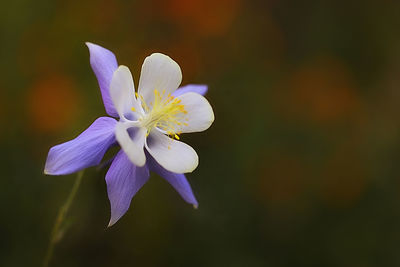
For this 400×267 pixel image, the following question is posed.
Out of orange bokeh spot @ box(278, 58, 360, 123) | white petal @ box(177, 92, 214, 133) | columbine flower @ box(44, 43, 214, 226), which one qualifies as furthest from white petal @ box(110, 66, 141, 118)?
orange bokeh spot @ box(278, 58, 360, 123)

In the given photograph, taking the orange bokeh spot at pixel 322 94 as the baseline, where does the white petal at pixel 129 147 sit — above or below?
above

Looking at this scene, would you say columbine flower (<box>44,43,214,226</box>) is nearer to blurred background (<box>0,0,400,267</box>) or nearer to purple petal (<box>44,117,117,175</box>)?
purple petal (<box>44,117,117,175</box>)

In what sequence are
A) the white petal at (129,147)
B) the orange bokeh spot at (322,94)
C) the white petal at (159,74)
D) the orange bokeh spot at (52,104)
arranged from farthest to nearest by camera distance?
the orange bokeh spot at (322,94) < the orange bokeh spot at (52,104) < the white petal at (159,74) < the white petal at (129,147)

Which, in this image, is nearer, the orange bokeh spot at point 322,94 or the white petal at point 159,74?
the white petal at point 159,74

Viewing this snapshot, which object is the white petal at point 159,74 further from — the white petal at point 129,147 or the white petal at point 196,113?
the white petal at point 129,147

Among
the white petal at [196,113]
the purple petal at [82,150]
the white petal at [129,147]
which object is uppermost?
the white petal at [196,113]

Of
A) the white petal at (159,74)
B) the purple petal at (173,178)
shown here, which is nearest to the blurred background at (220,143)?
the purple petal at (173,178)

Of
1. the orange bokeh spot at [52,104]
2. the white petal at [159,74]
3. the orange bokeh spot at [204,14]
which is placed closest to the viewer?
the white petal at [159,74]

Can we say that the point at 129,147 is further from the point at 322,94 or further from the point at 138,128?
the point at 322,94
